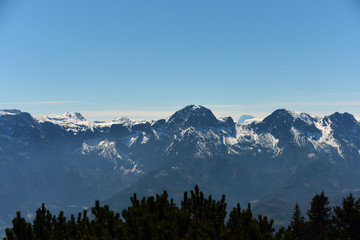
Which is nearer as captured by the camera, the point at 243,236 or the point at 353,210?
the point at 243,236

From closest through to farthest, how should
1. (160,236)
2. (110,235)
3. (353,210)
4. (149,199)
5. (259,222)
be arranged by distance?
(160,236) → (110,235) → (259,222) → (149,199) → (353,210)

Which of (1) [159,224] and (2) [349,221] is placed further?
(2) [349,221]

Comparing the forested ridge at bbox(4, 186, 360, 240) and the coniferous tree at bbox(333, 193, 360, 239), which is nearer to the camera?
the forested ridge at bbox(4, 186, 360, 240)

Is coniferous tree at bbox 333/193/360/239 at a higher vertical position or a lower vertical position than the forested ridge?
lower

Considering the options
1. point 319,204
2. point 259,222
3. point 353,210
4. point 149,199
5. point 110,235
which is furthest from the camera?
point 319,204

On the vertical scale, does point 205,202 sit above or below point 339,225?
above

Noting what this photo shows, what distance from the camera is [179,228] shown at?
24.7 metres

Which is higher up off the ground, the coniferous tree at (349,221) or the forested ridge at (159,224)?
the forested ridge at (159,224)

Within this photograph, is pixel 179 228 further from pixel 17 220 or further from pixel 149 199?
pixel 17 220

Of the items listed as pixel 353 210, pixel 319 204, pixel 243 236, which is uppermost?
pixel 243 236

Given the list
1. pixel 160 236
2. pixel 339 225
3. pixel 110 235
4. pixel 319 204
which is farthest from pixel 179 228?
pixel 319 204

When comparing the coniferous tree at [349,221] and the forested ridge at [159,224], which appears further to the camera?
the coniferous tree at [349,221]

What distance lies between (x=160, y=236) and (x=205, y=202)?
826 cm

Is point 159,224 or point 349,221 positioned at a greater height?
point 159,224
